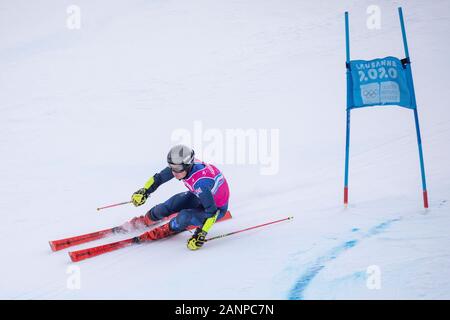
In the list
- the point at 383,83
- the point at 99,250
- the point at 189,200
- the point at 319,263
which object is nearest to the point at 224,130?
A: the point at 189,200

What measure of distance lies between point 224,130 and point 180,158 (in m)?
5.91

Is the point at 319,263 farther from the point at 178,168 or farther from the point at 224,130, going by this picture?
the point at 224,130

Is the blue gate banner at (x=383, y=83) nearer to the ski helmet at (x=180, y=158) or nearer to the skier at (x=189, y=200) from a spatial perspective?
the skier at (x=189, y=200)

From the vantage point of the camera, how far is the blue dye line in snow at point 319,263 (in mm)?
3982

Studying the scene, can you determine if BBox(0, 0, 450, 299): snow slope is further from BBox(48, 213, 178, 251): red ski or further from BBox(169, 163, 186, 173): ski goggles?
BBox(169, 163, 186, 173): ski goggles

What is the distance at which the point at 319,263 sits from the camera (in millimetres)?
4461

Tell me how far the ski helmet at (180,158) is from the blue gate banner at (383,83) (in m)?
2.12

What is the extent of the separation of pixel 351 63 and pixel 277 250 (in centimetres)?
240

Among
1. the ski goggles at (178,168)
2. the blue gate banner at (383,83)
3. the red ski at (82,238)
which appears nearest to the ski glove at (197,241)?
the ski goggles at (178,168)

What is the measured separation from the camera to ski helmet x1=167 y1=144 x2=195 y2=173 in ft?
16.3

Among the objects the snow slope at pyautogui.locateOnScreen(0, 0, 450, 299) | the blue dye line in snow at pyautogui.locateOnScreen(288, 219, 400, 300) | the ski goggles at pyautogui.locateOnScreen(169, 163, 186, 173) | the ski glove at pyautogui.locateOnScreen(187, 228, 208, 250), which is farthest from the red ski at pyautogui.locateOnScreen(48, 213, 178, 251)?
the blue dye line in snow at pyautogui.locateOnScreen(288, 219, 400, 300)

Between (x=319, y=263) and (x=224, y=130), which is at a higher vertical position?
(x=224, y=130)
